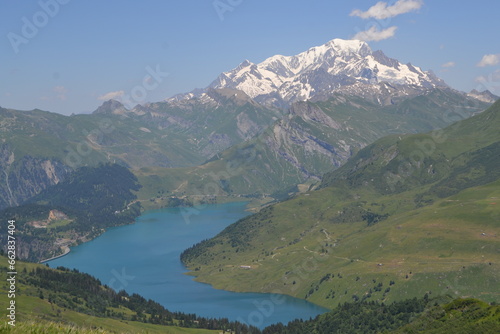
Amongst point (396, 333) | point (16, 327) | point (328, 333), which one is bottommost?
point (328, 333)

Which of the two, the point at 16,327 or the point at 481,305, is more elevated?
the point at 16,327

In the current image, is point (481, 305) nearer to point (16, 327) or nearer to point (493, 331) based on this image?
point (493, 331)

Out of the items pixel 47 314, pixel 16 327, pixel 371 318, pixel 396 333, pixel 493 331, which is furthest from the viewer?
pixel 371 318

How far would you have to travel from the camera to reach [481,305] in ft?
444

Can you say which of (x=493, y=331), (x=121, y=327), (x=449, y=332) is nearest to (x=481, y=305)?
(x=449, y=332)

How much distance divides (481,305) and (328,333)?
250ft

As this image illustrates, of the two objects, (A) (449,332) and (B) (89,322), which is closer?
(A) (449,332)

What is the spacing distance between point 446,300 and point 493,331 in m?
86.2

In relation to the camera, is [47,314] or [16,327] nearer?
[16,327]

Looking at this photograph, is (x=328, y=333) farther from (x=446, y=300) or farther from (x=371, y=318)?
(x=446, y=300)

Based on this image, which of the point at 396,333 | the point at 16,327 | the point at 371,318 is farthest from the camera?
the point at 371,318

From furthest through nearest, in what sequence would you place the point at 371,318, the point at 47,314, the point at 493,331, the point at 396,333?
the point at 371,318 < the point at 47,314 < the point at 396,333 < the point at 493,331

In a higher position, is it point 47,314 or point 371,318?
point 47,314

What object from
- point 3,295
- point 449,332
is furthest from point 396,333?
point 3,295
